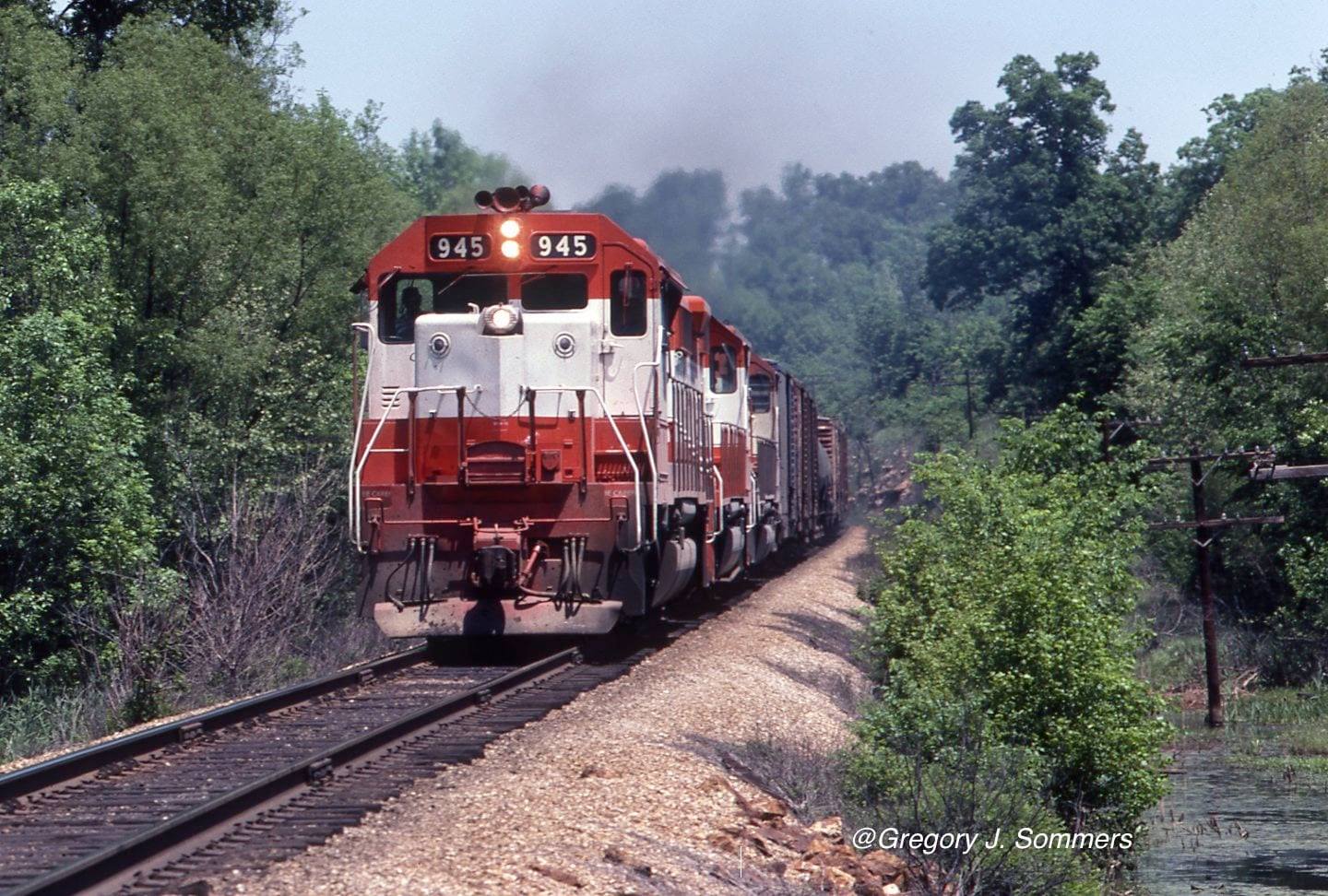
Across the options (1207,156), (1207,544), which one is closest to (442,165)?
(1207,156)

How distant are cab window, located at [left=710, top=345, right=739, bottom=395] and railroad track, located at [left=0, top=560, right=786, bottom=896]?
802 centimetres

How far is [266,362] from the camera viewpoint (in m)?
27.0

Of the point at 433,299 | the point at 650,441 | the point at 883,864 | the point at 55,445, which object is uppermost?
the point at 433,299

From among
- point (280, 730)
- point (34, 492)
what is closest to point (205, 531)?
point (34, 492)

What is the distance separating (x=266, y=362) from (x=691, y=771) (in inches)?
727

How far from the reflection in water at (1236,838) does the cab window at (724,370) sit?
804 centimetres

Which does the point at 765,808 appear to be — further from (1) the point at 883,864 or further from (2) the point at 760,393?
(2) the point at 760,393

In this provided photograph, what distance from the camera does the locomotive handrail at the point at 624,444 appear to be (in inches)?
578

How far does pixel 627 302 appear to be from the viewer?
50.8 feet

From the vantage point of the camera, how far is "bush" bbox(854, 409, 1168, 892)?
38.0 ft

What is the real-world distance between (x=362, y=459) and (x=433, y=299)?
5.94ft

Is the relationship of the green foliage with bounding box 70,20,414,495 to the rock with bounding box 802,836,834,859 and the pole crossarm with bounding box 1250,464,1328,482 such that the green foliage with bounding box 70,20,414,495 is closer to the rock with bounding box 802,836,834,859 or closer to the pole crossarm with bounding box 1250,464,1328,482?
the pole crossarm with bounding box 1250,464,1328,482

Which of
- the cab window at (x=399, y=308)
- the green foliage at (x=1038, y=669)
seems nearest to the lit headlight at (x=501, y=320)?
the cab window at (x=399, y=308)

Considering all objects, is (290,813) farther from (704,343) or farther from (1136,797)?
(704,343)
